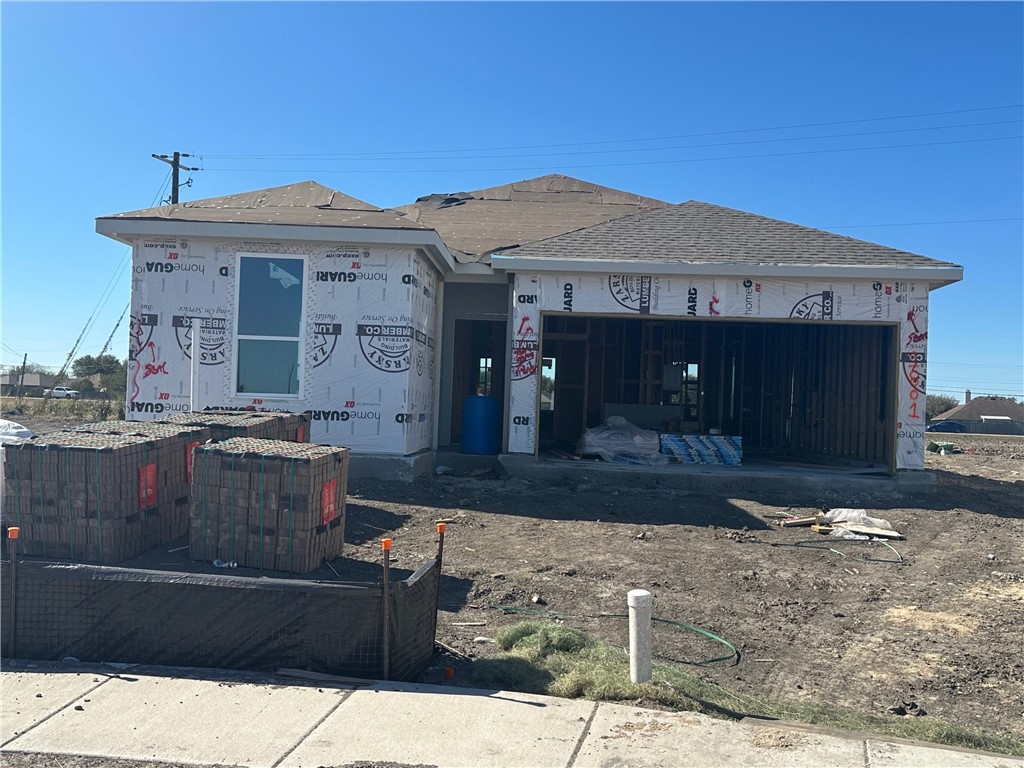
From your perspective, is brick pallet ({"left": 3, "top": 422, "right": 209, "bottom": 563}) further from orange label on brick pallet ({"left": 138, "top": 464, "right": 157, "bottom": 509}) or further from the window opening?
the window opening

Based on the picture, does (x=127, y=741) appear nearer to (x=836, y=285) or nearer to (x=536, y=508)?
(x=536, y=508)

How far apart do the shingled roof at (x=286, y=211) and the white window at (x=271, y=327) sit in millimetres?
687

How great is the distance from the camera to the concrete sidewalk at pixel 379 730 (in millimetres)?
4004

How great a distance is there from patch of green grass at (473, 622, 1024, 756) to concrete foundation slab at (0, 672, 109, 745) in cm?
239

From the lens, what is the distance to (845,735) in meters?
4.40

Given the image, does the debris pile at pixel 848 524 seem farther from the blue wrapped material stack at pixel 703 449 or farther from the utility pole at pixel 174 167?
the utility pole at pixel 174 167

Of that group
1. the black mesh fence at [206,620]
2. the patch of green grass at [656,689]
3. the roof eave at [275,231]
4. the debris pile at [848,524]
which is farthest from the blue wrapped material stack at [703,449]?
the black mesh fence at [206,620]

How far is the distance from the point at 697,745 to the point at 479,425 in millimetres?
10760

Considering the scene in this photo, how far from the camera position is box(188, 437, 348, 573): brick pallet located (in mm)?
6828

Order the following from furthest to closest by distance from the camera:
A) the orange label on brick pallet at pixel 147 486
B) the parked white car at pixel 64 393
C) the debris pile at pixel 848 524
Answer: the parked white car at pixel 64 393, the debris pile at pixel 848 524, the orange label on brick pallet at pixel 147 486

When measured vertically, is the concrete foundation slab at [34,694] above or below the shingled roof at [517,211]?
below

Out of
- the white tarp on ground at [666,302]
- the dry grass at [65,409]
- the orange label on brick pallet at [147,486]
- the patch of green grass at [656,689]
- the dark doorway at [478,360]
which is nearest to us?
the patch of green grass at [656,689]

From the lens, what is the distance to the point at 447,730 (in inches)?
169

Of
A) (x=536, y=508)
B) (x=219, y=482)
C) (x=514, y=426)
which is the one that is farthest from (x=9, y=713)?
(x=514, y=426)
